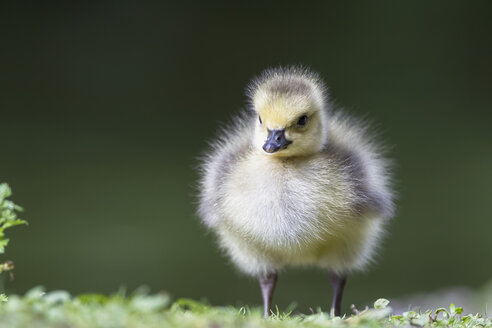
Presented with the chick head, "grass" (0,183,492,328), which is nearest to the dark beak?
the chick head

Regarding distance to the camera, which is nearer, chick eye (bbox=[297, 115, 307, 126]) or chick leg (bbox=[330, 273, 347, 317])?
chick eye (bbox=[297, 115, 307, 126])

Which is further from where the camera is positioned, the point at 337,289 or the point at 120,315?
the point at 337,289

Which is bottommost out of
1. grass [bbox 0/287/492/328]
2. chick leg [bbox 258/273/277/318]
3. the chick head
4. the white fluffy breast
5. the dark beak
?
grass [bbox 0/287/492/328]

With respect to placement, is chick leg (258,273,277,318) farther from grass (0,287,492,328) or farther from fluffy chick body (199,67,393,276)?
grass (0,287,492,328)

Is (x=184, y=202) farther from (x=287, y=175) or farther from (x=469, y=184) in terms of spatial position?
(x=287, y=175)

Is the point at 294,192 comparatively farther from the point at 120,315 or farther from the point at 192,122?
the point at 192,122

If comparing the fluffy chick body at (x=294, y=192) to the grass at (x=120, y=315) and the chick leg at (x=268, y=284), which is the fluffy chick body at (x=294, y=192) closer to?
the chick leg at (x=268, y=284)

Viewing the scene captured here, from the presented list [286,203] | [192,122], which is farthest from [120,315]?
[192,122]

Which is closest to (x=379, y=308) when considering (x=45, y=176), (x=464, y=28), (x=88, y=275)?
(x=88, y=275)
